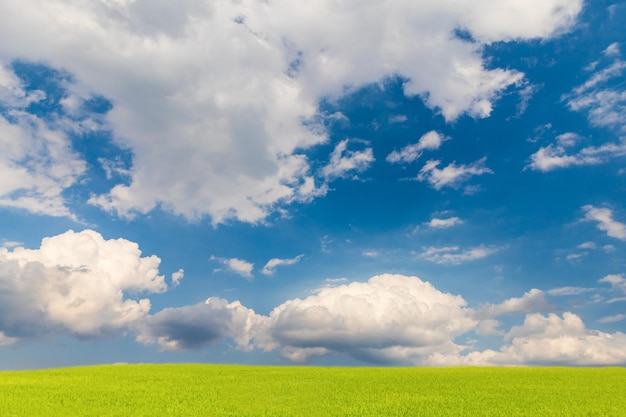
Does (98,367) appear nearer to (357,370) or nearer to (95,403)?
(95,403)

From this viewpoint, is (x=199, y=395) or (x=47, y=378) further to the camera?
(x=47, y=378)

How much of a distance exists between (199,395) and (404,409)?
13.7m

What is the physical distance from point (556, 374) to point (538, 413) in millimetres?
16588

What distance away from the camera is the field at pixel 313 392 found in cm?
2906

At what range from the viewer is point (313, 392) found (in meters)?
34.5

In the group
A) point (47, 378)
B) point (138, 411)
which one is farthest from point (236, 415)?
point (47, 378)

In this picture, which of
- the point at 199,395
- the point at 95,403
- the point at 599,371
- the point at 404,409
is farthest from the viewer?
the point at 599,371

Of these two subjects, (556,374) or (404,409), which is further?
(556,374)

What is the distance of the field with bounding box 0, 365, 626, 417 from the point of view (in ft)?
95.3

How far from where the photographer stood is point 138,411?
95.1 ft

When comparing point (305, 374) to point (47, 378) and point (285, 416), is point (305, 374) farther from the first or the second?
point (47, 378)

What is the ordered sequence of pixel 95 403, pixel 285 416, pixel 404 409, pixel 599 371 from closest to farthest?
pixel 285 416 → pixel 404 409 → pixel 95 403 → pixel 599 371

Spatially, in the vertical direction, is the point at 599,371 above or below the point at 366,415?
above

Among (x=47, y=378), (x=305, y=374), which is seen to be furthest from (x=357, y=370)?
(x=47, y=378)
